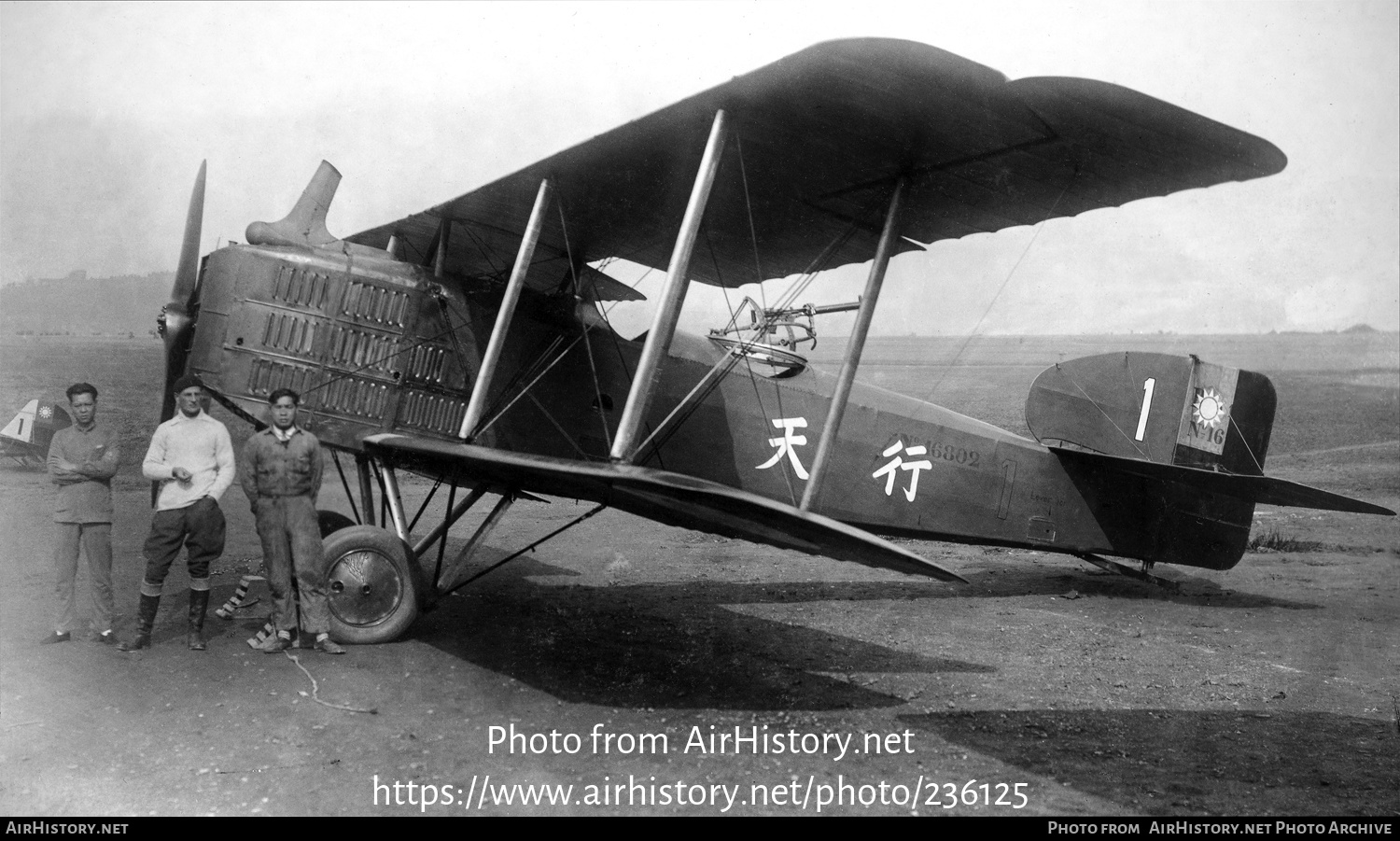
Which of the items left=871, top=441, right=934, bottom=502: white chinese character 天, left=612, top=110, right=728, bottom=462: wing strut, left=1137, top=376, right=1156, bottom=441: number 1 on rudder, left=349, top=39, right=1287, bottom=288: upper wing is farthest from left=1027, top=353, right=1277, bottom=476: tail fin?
left=612, top=110, right=728, bottom=462: wing strut

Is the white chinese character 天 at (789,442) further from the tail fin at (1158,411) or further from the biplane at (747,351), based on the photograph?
the tail fin at (1158,411)

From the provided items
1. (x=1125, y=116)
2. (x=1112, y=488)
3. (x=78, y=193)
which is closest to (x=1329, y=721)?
(x=1112, y=488)

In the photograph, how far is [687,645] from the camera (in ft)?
18.0

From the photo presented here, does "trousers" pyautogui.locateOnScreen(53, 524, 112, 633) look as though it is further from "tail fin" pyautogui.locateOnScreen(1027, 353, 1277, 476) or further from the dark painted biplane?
"tail fin" pyautogui.locateOnScreen(1027, 353, 1277, 476)

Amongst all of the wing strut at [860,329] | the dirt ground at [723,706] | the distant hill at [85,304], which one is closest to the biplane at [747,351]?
the wing strut at [860,329]

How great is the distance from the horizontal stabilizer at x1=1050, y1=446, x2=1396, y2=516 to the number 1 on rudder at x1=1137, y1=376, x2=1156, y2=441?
1.17 feet

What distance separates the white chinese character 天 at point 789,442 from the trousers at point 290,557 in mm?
3004

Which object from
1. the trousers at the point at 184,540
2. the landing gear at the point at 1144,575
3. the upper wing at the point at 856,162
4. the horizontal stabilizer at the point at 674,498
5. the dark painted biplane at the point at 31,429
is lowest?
the dark painted biplane at the point at 31,429

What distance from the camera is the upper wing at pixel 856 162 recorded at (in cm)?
375

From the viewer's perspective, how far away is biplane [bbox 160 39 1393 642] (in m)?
3.99

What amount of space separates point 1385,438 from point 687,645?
72.7 feet

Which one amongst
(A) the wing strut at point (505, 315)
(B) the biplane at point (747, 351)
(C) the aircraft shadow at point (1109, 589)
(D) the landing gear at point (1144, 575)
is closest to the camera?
(B) the biplane at point (747, 351)

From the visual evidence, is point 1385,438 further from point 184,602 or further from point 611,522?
point 184,602

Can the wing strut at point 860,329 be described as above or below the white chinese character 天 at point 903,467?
above
